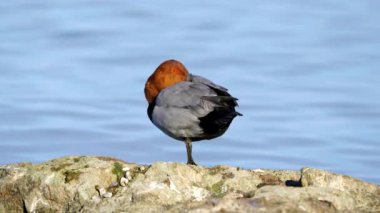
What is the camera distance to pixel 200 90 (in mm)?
8164

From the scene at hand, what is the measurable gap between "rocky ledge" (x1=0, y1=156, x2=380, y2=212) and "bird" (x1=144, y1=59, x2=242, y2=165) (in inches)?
56.8

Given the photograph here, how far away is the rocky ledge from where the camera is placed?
5348 millimetres

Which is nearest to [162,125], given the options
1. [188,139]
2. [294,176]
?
[188,139]

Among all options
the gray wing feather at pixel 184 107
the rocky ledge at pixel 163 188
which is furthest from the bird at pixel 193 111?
the rocky ledge at pixel 163 188

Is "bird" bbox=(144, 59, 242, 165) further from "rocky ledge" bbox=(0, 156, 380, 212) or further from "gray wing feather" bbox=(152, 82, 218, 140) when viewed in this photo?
"rocky ledge" bbox=(0, 156, 380, 212)

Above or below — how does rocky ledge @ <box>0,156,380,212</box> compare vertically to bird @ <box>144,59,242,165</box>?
below

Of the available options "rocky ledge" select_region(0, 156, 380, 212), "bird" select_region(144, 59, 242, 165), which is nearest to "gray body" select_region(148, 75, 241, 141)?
"bird" select_region(144, 59, 242, 165)

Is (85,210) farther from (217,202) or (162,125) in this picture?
(162,125)

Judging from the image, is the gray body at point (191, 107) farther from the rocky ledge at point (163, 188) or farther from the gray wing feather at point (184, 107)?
the rocky ledge at point (163, 188)

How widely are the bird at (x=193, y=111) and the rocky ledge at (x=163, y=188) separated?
1.44m

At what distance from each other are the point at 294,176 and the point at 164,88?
2.17m

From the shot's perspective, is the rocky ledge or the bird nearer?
the rocky ledge

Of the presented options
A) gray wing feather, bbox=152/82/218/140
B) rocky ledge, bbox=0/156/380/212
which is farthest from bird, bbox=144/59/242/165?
rocky ledge, bbox=0/156/380/212

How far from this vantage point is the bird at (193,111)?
318 inches
